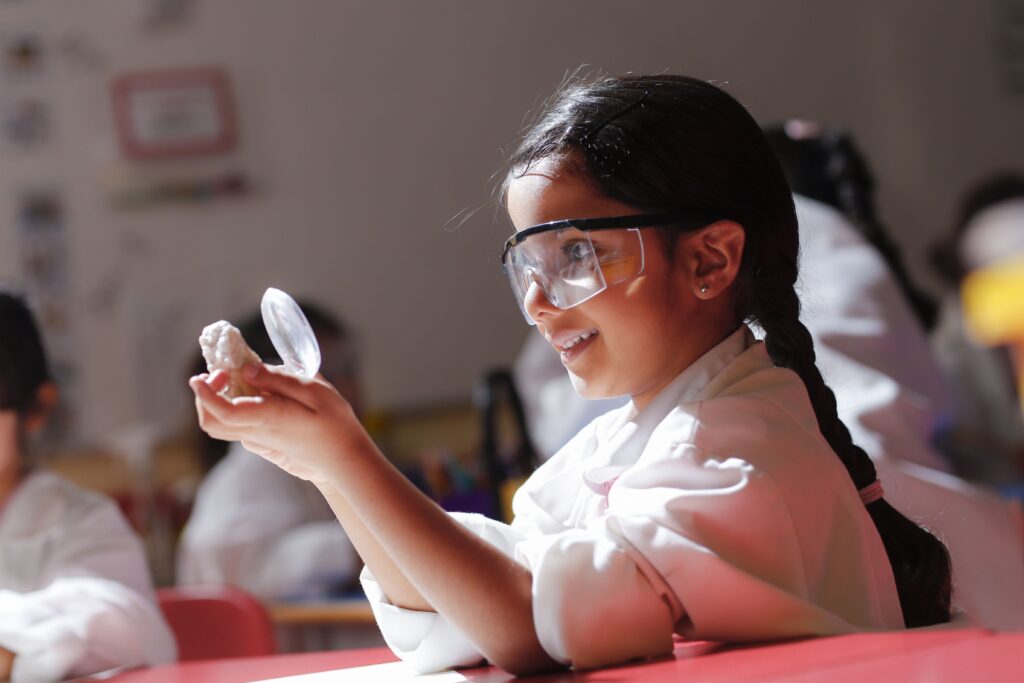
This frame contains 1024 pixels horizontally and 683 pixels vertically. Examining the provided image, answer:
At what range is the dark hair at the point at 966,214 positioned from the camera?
3203mm

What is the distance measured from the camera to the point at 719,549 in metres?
0.69

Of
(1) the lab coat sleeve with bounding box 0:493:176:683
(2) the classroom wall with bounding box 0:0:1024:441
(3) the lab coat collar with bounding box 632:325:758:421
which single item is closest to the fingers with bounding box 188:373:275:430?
(3) the lab coat collar with bounding box 632:325:758:421

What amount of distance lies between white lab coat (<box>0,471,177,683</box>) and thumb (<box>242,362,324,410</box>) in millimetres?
490

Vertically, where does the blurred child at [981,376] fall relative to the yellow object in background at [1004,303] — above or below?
below

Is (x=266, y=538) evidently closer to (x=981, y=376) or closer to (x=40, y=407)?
(x=40, y=407)

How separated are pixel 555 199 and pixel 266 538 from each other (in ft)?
6.47

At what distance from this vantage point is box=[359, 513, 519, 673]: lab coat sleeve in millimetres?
787

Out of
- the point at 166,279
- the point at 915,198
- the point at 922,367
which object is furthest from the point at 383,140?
the point at 922,367

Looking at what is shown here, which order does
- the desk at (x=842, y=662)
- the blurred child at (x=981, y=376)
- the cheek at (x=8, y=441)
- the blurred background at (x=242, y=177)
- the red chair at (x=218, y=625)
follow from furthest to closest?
the blurred background at (x=242, y=177) < the blurred child at (x=981, y=376) < the red chair at (x=218, y=625) < the cheek at (x=8, y=441) < the desk at (x=842, y=662)

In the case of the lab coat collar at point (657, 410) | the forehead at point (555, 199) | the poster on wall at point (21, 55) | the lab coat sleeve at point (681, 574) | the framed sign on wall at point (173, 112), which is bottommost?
the lab coat sleeve at point (681, 574)

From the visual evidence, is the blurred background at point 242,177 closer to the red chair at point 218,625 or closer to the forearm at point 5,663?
the red chair at point 218,625

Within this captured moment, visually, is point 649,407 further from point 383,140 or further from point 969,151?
point 969,151

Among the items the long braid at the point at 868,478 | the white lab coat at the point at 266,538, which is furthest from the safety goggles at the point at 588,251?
the white lab coat at the point at 266,538

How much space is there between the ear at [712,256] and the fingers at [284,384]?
0.26 meters
